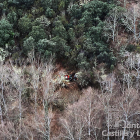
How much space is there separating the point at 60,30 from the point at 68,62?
4.68 m

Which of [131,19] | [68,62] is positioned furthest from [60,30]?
[131,19]

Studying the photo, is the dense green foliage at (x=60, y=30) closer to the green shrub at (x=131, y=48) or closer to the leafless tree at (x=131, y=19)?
the green shrub at (x=131, y=48)

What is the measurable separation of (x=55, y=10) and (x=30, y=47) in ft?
29.9

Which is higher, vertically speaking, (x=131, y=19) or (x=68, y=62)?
(x=131, y=19)

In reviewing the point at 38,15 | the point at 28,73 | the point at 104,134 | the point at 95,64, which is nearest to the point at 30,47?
the point at 28,73

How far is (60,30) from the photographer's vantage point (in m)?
26.5

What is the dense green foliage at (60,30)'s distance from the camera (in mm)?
24812

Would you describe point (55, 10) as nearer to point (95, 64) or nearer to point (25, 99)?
point (95, 64)

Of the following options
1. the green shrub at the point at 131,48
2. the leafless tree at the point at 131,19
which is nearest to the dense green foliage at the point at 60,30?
the green shrub at the point at 131,48

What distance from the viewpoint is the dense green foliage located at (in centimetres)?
2481

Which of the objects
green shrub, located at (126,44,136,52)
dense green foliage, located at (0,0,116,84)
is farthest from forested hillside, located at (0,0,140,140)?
green shrub, located at (126,44,136,52)

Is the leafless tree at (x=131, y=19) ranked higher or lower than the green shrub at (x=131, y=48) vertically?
higher

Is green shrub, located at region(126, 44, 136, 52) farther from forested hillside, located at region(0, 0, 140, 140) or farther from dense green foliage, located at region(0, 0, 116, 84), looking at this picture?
dense green foliage, located at region(0, 0, 116, 84)

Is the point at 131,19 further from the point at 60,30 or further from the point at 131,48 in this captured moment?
the point at 60,30
